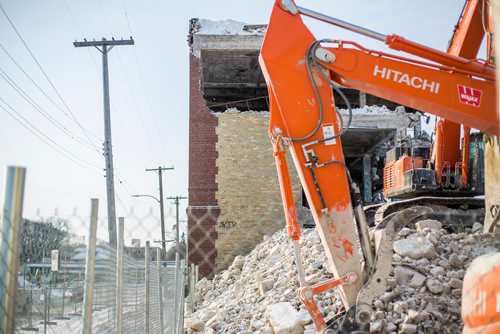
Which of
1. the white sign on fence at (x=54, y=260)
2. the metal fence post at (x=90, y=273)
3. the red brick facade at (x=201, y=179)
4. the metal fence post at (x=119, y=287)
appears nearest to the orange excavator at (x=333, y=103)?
the metal fence post at (x=119, y=287)

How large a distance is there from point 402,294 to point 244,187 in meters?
9.88

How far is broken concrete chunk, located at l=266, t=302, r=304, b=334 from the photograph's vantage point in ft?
18.5

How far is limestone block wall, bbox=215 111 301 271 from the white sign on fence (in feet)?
37.2

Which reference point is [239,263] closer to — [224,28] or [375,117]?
[375,117]

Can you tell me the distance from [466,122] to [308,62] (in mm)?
1783

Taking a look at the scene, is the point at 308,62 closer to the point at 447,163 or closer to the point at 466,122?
the point at 466,122

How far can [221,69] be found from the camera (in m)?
15.7

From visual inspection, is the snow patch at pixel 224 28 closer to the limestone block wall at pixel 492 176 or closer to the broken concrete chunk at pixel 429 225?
the broken concrete chunk at pixel 429 225

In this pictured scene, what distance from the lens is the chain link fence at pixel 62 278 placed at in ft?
5.70

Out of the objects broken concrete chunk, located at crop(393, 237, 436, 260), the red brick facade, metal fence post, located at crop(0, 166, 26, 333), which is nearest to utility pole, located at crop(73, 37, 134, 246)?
the red brick facade

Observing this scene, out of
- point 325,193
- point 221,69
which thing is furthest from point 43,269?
point 221,69

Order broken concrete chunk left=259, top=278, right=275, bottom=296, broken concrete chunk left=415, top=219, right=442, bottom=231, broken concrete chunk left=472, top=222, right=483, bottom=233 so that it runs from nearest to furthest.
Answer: broken concrete chunk left=415, top=219, right=442, bottom=231 < broken concrete chunk left=472, top=222, right=483, bottom=233 < broken concrete chunk left=259, top=278, right=275, bottom=296

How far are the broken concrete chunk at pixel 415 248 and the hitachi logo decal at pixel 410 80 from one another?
2212 millimetres

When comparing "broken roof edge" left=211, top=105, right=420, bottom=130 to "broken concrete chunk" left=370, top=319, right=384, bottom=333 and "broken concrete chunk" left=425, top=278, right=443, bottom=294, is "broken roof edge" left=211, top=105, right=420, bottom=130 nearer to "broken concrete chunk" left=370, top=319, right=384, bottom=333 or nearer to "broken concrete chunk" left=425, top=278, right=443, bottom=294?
"broken concrete chunk" left=425, top=278, right=443, bottom=294
